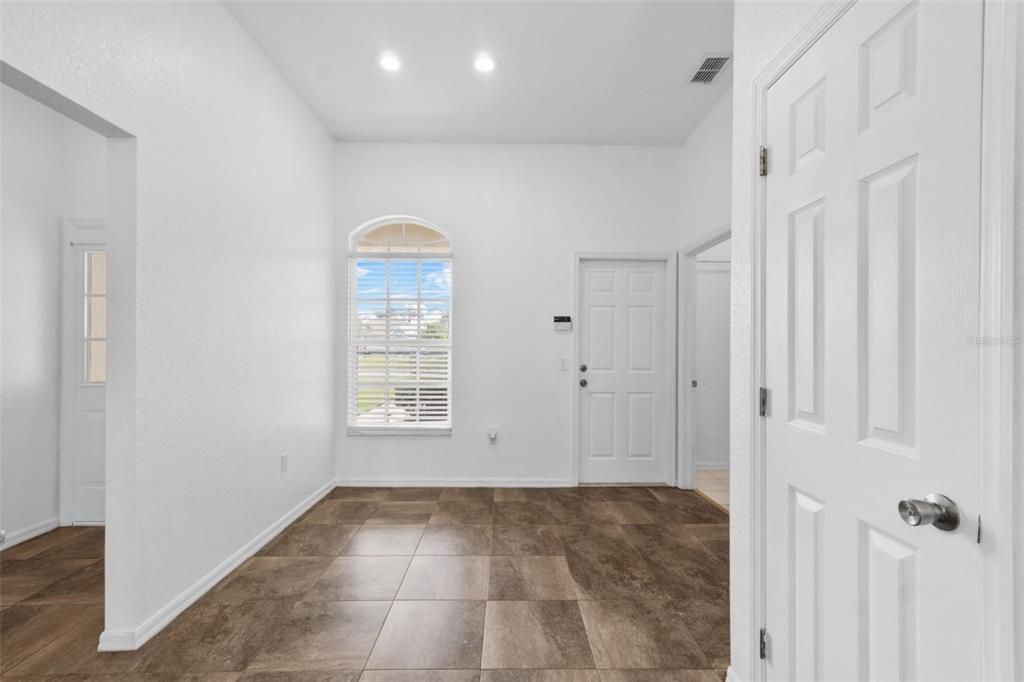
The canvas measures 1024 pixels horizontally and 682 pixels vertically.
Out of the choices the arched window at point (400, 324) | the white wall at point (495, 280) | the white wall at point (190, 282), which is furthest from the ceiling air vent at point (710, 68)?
the white wall at point (190, 282)

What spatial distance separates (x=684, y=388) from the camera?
4113 mm

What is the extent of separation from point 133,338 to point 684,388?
3.86 meters

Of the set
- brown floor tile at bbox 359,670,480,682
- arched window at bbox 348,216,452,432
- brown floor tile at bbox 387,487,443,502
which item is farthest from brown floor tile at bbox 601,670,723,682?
arched window at bbox 348,216,452,432

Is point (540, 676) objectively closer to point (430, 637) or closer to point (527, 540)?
point (430, 637)

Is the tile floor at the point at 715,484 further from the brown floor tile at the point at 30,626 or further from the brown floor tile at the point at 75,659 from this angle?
the brown floor tile at the point at 30,626

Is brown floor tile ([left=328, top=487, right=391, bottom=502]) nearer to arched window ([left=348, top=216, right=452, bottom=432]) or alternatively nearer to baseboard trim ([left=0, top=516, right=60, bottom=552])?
arched window ([left=348, top=216, right=452, bottom=432])

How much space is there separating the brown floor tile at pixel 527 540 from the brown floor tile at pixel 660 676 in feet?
3.36

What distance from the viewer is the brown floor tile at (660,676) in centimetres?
172

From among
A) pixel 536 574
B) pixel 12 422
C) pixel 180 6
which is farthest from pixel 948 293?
pixel 12 422

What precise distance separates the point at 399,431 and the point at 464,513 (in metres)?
1.06

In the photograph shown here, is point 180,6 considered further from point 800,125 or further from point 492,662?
point 492,662

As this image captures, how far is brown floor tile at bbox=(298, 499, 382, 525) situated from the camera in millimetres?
3272

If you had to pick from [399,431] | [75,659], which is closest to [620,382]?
[399,431]

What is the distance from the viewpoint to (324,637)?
1.95 m
